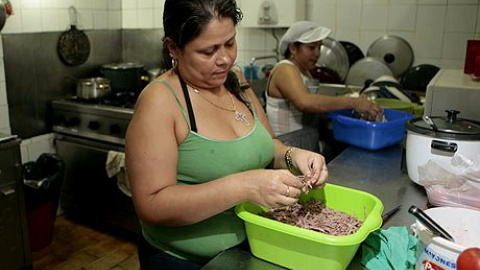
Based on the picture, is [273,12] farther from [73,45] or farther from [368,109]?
[73,45]

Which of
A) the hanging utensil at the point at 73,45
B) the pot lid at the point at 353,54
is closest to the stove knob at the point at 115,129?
the hanging utensil at the point at 73,45

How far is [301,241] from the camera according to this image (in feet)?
2.94

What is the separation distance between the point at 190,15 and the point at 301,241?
57 cm

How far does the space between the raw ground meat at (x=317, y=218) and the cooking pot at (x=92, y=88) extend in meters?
2.17

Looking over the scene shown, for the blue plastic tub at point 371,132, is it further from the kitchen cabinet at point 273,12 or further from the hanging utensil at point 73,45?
the hanging utensil at point 73,45

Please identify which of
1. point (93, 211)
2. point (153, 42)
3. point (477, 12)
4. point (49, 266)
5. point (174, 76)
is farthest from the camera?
point (153, 42)

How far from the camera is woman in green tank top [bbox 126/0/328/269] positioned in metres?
0.99

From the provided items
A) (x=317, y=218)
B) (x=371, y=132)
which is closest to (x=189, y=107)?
(x=317, y=218)

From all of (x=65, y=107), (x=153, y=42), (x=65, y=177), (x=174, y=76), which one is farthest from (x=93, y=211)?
(x=174, y=76)

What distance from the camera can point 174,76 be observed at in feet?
3.78

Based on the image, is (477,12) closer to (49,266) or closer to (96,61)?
(96,61)

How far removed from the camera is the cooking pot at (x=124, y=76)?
10.1 feet

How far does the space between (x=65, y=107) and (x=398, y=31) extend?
2301mm

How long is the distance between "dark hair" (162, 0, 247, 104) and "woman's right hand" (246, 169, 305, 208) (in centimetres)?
37
